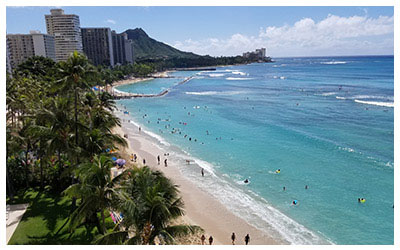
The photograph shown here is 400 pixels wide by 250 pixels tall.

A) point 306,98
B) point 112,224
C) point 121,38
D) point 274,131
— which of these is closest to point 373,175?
point 274,131

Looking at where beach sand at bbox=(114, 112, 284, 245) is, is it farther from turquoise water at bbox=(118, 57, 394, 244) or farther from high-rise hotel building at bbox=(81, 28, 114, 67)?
high-rise hotel building at bbox=(81, 28, 114, 67)

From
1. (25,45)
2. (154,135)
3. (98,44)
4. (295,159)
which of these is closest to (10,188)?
(154,135)

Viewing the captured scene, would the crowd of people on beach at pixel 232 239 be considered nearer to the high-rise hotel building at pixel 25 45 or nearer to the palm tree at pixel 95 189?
the palm tree at pixel 95 189

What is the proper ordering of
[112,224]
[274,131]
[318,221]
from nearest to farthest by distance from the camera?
[112,224] → [318,221] → [274,131]

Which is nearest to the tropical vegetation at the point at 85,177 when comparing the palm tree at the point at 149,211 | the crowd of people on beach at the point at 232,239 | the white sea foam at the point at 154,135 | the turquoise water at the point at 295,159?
the palm tree at the point at 149,211

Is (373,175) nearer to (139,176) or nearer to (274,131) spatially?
(274,131)

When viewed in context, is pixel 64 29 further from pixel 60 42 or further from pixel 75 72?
pixel 75 72
